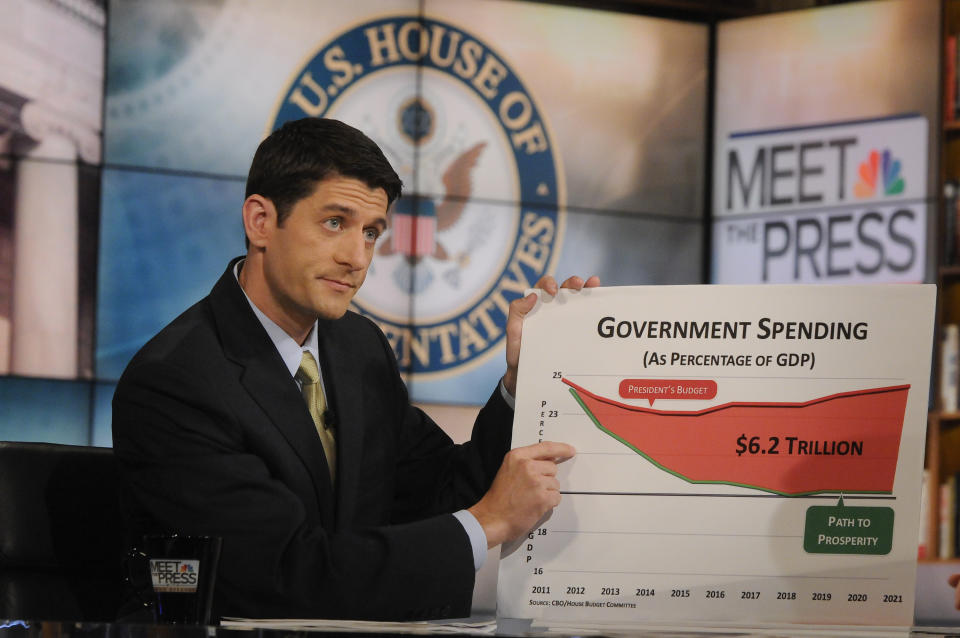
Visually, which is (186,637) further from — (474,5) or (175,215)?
(474,5)

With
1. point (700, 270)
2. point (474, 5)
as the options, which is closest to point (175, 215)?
point (474, 5)

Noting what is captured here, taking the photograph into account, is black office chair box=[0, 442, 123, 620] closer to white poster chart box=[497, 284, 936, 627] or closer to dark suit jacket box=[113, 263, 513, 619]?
dark suit jacket box=[113, 263, 513, 619]

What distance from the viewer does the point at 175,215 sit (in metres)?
4.24

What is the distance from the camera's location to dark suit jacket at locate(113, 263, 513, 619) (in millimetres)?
1397

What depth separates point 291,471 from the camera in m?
1.59

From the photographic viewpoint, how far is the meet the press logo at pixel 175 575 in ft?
3.67

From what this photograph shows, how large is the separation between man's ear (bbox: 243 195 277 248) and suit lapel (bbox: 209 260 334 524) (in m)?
0.10

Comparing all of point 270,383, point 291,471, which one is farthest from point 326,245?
point 291,471

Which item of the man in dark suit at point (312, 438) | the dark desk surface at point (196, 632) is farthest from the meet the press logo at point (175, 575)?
the man in dark suit at point (312, 438)

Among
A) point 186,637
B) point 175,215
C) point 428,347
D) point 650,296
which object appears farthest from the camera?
point 428,347

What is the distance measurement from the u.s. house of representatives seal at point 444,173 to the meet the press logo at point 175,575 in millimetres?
3271

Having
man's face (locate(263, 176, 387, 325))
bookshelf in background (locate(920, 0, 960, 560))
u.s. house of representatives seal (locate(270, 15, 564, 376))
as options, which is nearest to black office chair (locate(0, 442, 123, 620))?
man's face (locate(263, 176, 387, 325))

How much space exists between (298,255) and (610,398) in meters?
0.55

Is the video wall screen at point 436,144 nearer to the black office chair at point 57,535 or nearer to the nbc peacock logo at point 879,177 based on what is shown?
the nbc peacock logo at point 879,177
